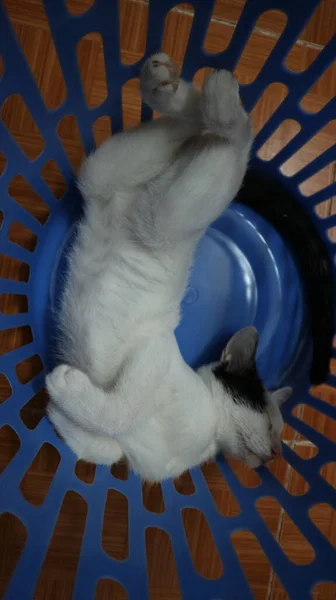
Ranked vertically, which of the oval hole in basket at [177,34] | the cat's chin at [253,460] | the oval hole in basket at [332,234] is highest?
the oval hole in basket at [177,34]

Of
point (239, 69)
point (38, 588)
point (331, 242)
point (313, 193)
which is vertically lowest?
point (38, 588)

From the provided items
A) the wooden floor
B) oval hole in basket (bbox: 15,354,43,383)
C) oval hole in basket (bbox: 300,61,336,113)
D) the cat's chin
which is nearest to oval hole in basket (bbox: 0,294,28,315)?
the wooden floor

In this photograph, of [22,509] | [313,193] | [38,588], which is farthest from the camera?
[313,193]

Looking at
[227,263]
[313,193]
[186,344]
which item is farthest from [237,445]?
[313,193]

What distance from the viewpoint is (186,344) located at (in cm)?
113

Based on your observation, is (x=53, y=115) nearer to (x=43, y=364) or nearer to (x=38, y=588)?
(x=43, y=364)

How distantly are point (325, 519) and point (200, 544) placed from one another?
29 centimetres

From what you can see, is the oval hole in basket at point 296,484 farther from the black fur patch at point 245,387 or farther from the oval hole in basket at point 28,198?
the oval hole in basket at point 28,198

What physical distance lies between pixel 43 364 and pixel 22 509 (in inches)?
13.0

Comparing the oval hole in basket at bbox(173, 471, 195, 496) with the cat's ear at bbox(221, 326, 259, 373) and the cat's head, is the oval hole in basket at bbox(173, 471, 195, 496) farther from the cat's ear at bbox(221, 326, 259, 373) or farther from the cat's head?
the cat's ear at bbox(221, 326, 259, 373)

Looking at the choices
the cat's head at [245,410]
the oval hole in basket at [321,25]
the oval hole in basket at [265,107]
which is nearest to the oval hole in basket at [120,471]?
the cat's head at [245,410]

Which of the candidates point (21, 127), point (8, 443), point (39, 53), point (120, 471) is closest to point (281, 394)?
point (120, 471)

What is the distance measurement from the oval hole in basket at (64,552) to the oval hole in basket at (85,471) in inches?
1.6

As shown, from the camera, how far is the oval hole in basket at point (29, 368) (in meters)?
1.06
